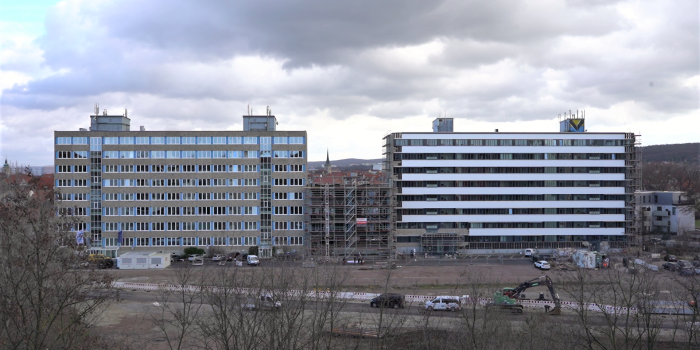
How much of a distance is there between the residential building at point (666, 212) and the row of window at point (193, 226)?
41821 millimetres

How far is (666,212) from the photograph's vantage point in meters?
64.0

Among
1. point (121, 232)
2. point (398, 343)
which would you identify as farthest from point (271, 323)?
point (121, 232)

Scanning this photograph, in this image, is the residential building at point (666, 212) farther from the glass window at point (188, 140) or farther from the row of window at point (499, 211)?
the glass window at point (188, 140)

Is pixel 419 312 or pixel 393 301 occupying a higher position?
pixel 419 312

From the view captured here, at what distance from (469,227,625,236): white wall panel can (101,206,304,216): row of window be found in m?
18.4

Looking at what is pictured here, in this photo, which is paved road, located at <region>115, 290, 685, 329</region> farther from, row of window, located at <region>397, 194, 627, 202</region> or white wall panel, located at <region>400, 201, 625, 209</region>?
row of window, located at <region>397, 194, 627, 202</region>

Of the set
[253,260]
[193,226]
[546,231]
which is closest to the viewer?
[253,260]

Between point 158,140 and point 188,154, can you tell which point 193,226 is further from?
point 158,140

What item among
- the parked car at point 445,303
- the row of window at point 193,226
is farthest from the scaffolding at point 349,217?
the parked car at point 445,303

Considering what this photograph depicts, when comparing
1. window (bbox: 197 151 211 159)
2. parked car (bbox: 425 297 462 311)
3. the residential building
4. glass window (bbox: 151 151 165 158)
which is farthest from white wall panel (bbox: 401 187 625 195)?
glass window (bbox: 151 151 165 158)

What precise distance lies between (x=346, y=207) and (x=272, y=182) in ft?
25.1

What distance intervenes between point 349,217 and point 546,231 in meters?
20.1

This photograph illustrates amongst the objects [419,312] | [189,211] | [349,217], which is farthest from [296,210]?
[419,312]

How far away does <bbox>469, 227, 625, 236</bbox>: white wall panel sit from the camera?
53.1 metres
